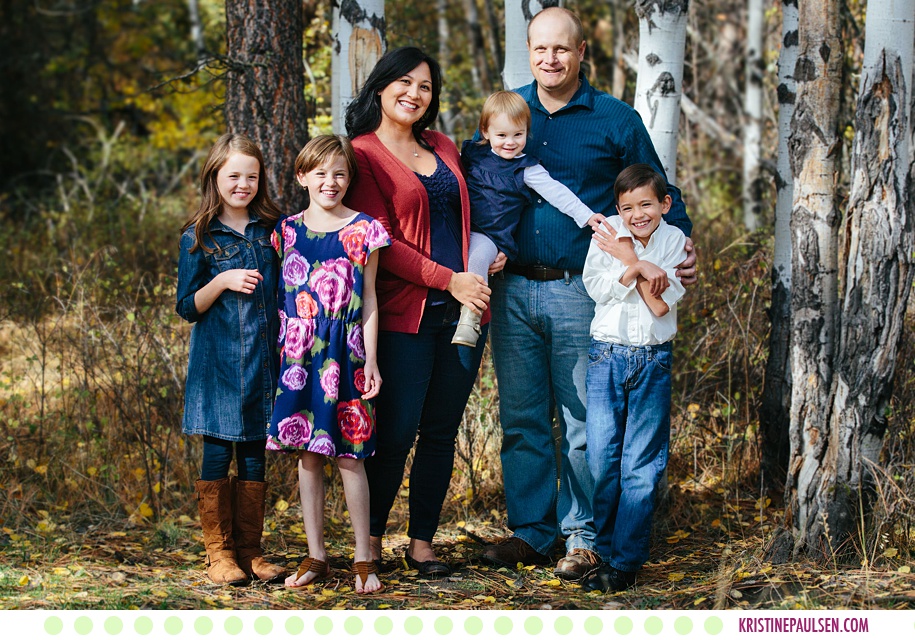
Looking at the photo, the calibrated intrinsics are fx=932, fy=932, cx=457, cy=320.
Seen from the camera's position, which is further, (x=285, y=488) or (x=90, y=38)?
(x=90, y=38)

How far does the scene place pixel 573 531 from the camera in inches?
155

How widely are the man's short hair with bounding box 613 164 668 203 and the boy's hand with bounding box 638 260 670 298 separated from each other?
266mm

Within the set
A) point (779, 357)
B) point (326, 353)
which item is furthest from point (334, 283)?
point (779, 357)

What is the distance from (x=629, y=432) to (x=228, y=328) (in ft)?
5.29

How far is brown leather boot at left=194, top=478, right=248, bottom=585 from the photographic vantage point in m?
3.68

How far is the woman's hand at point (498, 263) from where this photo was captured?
12.0 feet

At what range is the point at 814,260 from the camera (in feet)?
13.0

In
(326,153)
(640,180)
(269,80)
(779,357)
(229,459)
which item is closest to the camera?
(326,153)

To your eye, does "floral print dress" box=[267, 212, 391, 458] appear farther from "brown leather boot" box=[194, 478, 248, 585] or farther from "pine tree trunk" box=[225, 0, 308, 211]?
"pine tree trunk" box=[225, 0, 308, 211]

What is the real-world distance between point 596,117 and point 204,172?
1.58 metres

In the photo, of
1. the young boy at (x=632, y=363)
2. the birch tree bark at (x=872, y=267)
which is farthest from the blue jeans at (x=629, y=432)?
the birch tree bark at (x=872, y=267)

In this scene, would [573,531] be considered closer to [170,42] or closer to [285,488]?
[285,488]

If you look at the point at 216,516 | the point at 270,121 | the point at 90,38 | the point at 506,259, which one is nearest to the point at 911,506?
the point at 506,259

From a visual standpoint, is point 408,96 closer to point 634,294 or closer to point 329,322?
point 329,322
